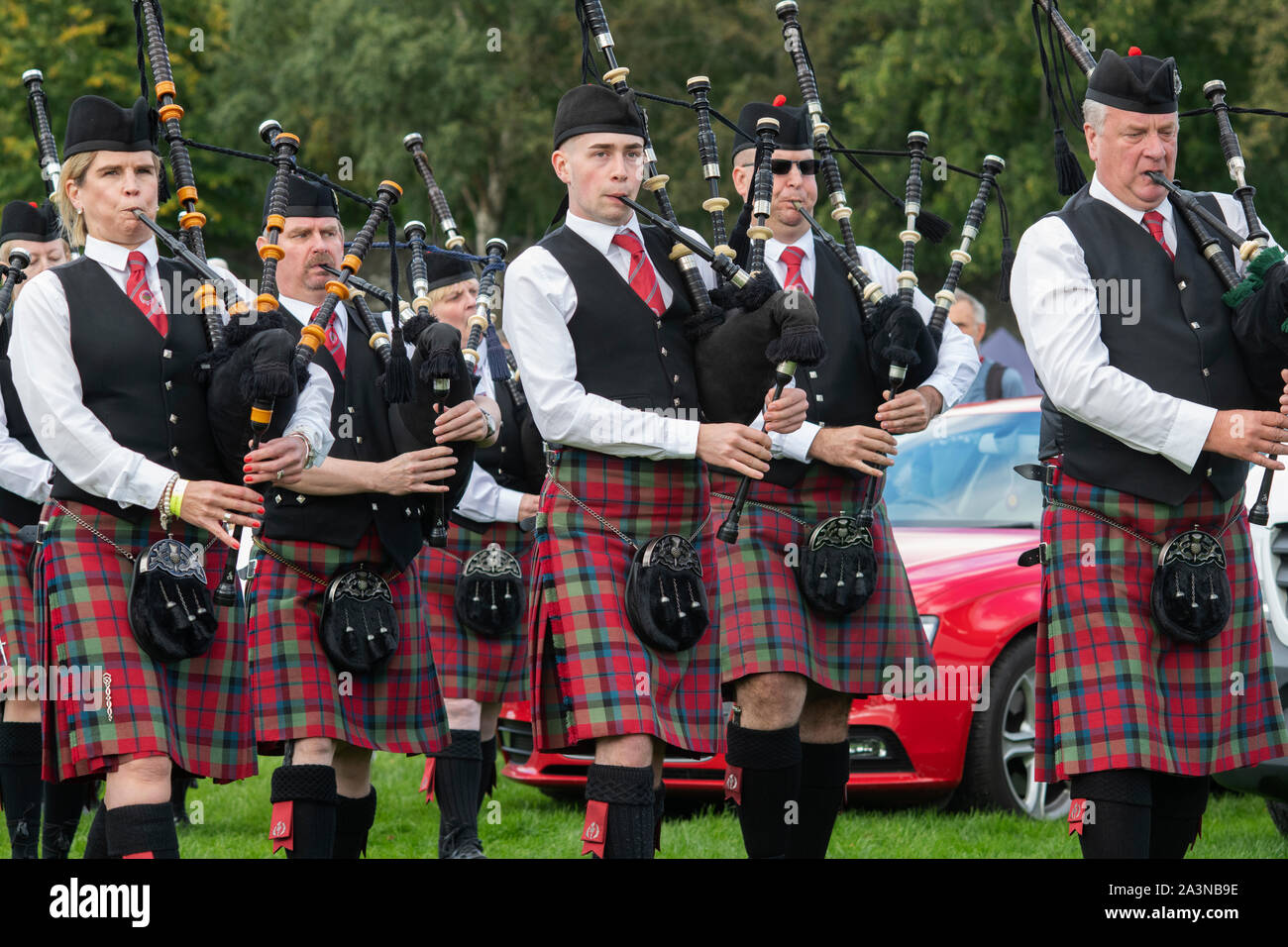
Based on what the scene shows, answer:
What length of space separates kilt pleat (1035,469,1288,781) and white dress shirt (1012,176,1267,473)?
0.65 ft

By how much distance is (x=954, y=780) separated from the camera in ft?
19.4

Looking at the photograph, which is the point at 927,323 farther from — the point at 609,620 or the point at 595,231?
the point at 609,620

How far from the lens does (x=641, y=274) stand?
4520mm

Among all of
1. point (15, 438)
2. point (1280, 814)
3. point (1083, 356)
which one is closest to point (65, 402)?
point (15, 438)

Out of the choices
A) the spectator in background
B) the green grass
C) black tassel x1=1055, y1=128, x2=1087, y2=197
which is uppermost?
black tassel x1=1055, y1=128, x2=1087, y2=197

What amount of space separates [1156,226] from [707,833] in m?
Answer: 2.64

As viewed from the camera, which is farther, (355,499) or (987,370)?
(987,370)

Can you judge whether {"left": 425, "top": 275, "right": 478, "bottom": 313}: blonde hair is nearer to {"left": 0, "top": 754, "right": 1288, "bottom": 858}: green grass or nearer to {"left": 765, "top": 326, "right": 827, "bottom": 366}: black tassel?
{"left": 0, "top": 754, "right": 1288, "bottom": 858}: green grass

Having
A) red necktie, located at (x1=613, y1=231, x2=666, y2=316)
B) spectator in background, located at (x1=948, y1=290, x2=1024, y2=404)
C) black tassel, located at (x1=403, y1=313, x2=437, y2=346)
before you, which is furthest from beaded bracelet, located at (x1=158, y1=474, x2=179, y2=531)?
spectator in background, located at (x1=948, y1=290, x2=1024, y2=404)

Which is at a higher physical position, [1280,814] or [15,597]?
[15,597]

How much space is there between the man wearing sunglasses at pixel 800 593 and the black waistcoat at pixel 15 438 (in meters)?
2.28

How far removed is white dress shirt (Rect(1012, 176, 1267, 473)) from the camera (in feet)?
12.8
